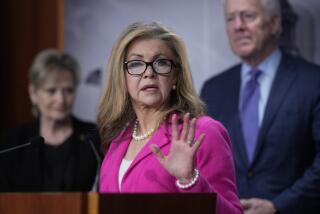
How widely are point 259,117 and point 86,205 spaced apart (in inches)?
80.2

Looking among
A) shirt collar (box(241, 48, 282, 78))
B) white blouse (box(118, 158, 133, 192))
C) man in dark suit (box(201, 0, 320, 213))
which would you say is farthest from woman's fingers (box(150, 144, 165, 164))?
shirt collar (box(241, 48, 282, 78))

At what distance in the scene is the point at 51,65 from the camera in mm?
4215

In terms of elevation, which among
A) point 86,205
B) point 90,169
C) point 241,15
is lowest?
point 90,169

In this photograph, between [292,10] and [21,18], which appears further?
[21,18]

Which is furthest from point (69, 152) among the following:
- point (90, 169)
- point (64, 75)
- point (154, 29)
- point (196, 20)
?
point (154, 29)

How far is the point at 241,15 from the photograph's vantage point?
3805 mm

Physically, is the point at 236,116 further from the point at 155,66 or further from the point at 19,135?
the point at 155,66

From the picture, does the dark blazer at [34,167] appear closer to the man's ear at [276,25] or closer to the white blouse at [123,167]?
the man's ear at [276,25]

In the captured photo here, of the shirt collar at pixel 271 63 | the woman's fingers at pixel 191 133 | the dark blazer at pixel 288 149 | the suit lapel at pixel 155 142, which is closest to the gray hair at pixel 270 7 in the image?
the shirt collar at pixel 271 63

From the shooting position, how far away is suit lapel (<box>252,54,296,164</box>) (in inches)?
143

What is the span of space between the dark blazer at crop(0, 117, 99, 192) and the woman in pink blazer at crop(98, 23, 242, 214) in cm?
125

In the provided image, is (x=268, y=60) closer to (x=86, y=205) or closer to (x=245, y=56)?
(x=245, y=56)

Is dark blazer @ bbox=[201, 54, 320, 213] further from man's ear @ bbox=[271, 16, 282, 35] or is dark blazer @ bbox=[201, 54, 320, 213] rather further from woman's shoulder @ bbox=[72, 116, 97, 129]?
woman's shoulder @ bbox=[72, 116, 97, 129]

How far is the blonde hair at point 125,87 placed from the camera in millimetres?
2506
